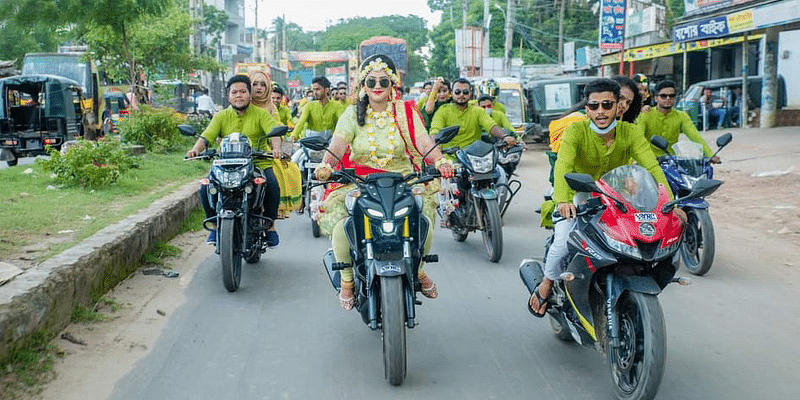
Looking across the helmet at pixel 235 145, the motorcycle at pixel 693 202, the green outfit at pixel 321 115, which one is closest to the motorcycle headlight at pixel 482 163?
the motorcycle at pixel 693 202

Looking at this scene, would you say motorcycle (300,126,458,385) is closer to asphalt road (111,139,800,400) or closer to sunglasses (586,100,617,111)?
asphalt road (111,139,800,400)

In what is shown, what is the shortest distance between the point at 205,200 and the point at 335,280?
7.52ft

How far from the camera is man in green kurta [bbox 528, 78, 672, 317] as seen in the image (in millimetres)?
4410

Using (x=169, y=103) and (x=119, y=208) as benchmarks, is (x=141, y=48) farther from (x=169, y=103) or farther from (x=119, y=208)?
(x=119, y=208)

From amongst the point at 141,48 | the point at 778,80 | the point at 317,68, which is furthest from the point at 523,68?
the point at 317,68

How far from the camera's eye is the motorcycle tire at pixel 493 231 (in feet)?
24.3

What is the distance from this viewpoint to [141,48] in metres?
22.4

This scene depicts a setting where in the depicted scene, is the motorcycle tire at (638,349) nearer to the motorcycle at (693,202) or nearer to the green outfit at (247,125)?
the motorcycle at (693,202)

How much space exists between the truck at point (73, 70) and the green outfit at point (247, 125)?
54.2ft

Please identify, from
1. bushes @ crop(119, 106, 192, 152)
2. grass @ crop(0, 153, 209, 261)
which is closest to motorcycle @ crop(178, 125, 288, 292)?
grass @ crop(0, 153, 209, 261)

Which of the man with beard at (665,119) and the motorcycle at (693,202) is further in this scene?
the man with beard at (665,119)

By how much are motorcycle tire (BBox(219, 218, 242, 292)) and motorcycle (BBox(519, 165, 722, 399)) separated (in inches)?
114

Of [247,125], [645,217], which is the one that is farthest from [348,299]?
[247,125]

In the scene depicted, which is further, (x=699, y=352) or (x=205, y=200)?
(x=205, y=200)
